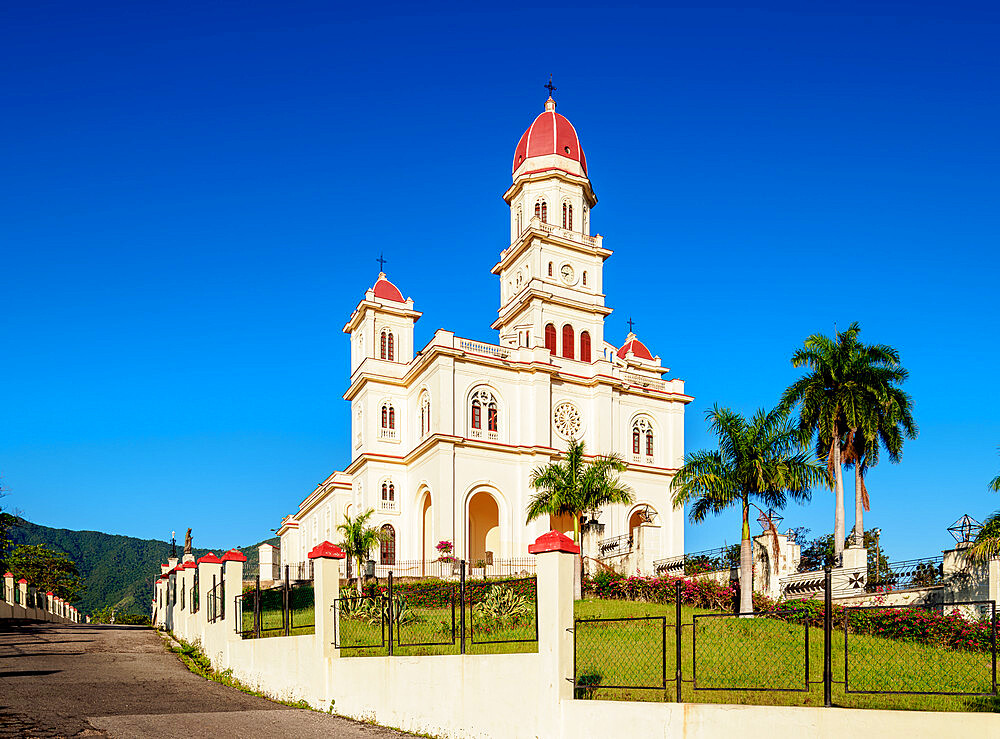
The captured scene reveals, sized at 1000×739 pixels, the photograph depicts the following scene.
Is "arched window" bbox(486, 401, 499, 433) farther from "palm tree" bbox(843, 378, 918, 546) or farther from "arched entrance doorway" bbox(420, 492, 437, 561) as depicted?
"palm tree" bbox(843, 378, 918, 546)

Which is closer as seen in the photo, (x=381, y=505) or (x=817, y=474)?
(x=817, y=474)

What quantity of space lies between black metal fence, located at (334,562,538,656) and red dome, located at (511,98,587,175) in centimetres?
3785

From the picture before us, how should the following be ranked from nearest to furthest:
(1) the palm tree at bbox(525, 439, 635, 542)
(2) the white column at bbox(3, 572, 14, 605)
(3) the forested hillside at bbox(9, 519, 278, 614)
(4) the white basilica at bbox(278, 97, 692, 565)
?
(2) the white column at bbox(3, 572, 14, 605) < (1) the palm tree at bbox(525, 439, 635, 542) < (4) the white basilica at bbox(278, 97, 692, 565) < (3) the forested hillside at bbox(9, 519, 278, 614)

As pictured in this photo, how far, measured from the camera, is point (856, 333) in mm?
30609

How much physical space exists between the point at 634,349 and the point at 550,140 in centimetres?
1307

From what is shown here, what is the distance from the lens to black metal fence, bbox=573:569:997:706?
433 inches

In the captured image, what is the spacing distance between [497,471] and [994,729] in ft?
110

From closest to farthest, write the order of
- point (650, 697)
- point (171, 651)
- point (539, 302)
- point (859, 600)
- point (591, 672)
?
point (650, 697) → point (591, 672) → point (171, 651) → point (859, 600) → point (539, 302)

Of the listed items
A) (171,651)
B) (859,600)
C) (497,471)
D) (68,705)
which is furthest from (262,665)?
(497,471)

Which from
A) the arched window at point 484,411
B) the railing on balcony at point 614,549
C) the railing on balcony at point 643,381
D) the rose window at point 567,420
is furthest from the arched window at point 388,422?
the railing on balcony at point 614,549

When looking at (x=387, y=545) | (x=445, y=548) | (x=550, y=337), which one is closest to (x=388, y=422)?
(x=387, y=545)

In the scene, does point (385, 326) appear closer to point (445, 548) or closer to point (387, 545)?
point (387, 545)

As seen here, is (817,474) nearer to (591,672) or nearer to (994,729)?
(591,672)

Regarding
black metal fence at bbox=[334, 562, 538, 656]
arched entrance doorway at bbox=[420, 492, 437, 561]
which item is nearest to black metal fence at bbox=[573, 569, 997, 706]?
black metal fence at bbox=[334, 562, 538, 656]
